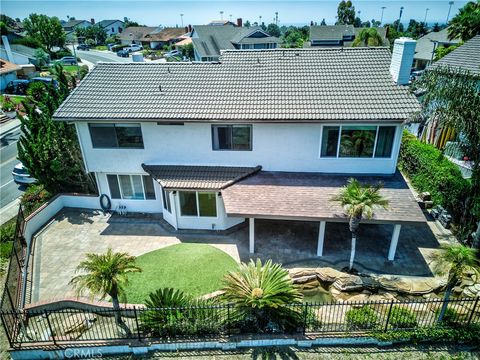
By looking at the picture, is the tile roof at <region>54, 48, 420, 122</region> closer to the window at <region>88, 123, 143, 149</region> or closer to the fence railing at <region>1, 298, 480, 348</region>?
the window at <region>88, 123, 143, 149</region>

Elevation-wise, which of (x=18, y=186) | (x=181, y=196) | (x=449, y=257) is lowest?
(x=18, y=186)

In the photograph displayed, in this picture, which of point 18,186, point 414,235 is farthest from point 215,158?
point 18,186

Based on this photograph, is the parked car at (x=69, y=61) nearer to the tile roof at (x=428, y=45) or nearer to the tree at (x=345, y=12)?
the tile roof at (x=428, y=45)

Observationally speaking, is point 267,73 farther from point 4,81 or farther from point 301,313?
point 4,81

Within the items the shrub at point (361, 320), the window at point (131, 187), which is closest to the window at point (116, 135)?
the window at point (131, 187)

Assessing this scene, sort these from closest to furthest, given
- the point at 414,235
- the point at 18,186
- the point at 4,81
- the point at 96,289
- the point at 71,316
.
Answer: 1. the point at 96,289
2. the point at 71,316
3. the point at 414,235
4. the point at 18,186
5. the point at 4,81

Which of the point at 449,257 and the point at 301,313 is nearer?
the point at 449,257

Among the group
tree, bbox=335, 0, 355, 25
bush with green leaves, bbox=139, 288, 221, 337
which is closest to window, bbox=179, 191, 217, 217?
bush with green leaves, bbox=139, 288, 221, 337
